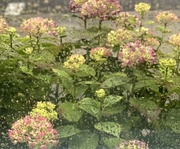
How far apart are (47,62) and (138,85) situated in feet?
0.95

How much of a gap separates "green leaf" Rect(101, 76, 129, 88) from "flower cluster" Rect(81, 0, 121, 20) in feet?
0.72

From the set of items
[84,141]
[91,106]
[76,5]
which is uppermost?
[76,5]

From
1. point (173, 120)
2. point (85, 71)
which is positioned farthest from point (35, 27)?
point (173, 120)

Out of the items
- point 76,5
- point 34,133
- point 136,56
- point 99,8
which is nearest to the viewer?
point 34,133

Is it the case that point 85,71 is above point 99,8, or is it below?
below

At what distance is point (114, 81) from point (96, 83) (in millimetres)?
50

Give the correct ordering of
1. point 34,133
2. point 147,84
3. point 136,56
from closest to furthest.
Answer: point 34,133, point 136,56, point 147,84

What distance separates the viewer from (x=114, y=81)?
63.2 inches

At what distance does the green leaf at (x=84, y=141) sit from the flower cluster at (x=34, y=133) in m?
0.31

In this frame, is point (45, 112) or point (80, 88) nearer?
point (45, 112)

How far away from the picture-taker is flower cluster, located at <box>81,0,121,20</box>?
1721 millimetres

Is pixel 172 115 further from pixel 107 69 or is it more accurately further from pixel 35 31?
pixel 35 31

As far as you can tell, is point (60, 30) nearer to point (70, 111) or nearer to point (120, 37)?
point (120, 37)

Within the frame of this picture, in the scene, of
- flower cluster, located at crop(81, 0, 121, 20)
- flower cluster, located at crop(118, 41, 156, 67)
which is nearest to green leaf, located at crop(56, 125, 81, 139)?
flower cluster, located at crop(118, 41, 156, 67)
